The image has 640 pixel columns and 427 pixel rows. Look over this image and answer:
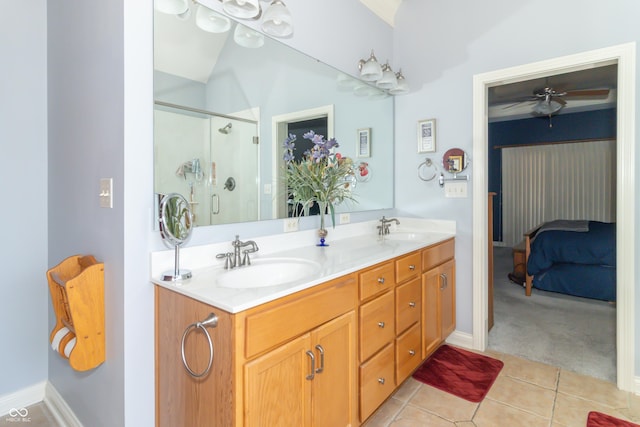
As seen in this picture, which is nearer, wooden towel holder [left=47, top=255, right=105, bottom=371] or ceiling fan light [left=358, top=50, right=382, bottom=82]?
wooden towel holder [left=47, top=255, right=105, bottom=371]

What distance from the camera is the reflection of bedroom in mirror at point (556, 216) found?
9.16 feet

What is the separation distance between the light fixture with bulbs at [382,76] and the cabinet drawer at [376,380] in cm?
182

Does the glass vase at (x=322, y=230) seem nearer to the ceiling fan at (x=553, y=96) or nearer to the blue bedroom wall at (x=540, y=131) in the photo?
the ceiling fan at (x=553, y=96)

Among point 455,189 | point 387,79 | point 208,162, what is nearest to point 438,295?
point 455,189

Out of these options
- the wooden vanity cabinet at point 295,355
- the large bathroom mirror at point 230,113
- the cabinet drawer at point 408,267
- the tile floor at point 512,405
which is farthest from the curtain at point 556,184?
the wooden vanity cabinet at point 295,355

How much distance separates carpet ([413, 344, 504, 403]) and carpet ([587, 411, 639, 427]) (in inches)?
19.1

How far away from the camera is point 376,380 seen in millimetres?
1671

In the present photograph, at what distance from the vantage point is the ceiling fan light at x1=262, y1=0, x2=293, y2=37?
166 cm

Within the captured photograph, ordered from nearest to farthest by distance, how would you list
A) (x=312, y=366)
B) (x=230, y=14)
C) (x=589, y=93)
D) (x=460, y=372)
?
(x=312, y=366)
(x=230, y=14)
(x=460, y=372)
(x=589, y=93)

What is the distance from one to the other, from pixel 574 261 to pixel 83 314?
4.24m

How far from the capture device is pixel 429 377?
216cm

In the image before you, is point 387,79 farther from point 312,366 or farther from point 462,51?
point 312,366

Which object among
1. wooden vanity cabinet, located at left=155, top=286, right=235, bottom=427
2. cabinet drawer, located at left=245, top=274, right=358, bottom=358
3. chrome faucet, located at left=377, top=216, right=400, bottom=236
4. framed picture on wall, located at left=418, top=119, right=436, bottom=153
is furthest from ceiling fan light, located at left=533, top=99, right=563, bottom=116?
wooden vanity cabinet, located at left=155, top=286, right=235, bottom=427

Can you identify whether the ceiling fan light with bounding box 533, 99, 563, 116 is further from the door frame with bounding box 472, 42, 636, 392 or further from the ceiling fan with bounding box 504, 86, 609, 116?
the door frame with bounding box 472, 42, 636, 392
